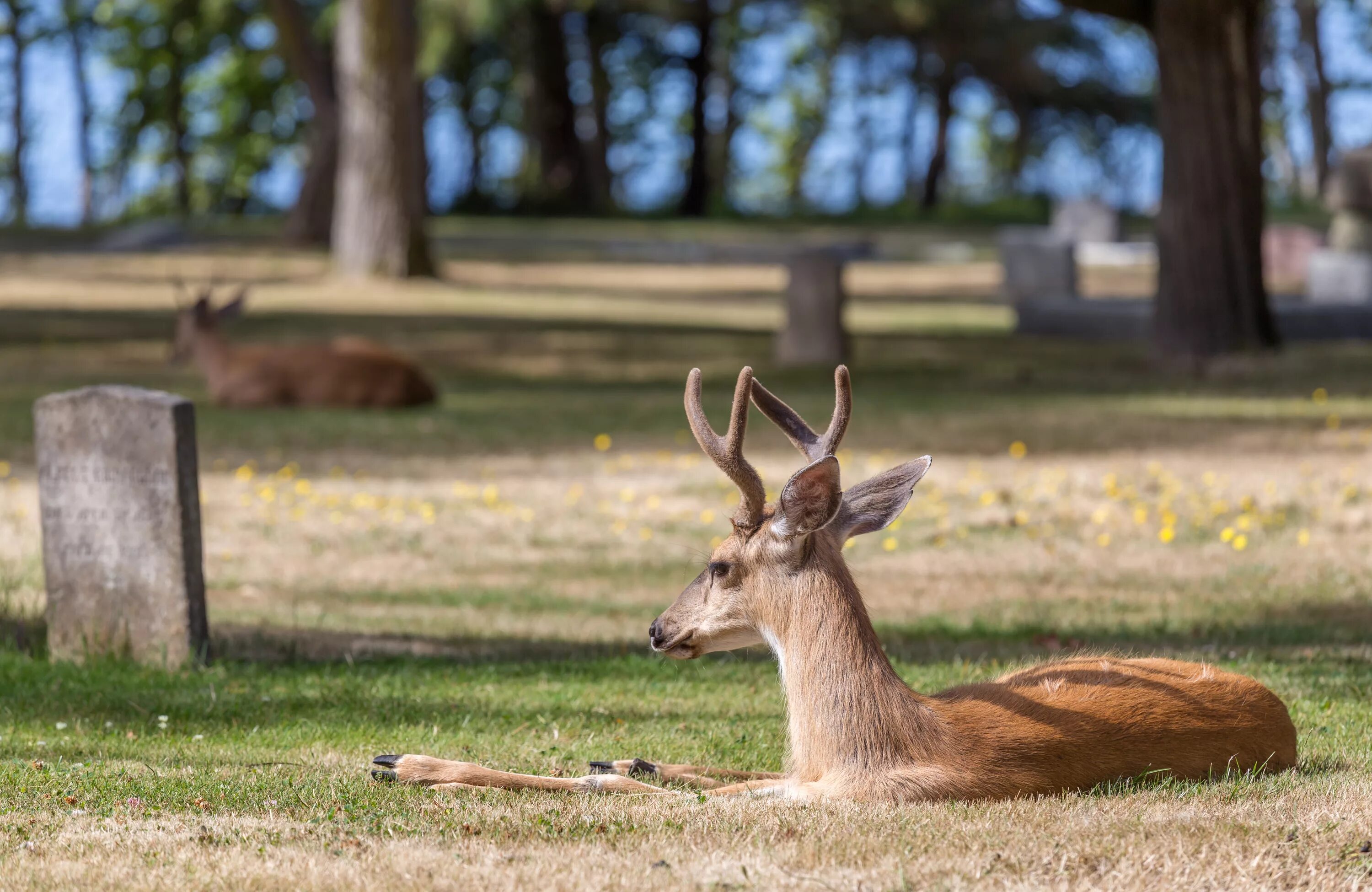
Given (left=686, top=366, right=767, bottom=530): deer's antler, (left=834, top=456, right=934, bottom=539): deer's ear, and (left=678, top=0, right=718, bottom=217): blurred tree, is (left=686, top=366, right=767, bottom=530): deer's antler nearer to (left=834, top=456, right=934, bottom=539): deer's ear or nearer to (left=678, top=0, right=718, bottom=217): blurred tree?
(left=834, top=456, right=934, bottom=539): deer's ear

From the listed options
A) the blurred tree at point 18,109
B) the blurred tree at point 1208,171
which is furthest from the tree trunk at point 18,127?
the blurred tree at point 1208,171

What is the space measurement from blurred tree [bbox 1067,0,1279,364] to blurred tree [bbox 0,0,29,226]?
41864 mm

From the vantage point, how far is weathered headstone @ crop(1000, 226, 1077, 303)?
92.9 feet

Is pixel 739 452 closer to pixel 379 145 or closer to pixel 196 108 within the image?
pixel 379 145

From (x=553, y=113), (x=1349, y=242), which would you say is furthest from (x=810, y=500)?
(x=553, y=113)

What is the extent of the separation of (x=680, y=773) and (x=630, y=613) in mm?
4331

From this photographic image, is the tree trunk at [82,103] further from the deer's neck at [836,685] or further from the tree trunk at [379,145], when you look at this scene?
the deer's neck at [836,685]

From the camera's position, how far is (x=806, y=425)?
583 cm

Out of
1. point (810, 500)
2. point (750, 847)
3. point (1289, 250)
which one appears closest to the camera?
point (750, 847)

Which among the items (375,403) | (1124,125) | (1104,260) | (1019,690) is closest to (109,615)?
(1019,690)

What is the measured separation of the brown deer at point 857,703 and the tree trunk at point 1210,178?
14098 mm

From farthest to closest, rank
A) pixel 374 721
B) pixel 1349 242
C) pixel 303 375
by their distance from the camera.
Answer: pixel 1349 242 < pixel 303 375 < pixel 374 721

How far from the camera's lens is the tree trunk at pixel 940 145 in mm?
51000

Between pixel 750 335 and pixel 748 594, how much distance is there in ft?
59.5
